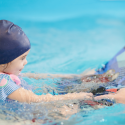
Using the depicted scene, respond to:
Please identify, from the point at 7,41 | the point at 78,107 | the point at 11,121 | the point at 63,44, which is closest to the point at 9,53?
the point at 7,41

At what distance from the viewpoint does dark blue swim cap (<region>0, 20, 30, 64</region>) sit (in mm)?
1533

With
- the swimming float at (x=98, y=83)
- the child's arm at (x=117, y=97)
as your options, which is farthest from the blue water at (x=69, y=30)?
the child's arm at (x=117, y=97)

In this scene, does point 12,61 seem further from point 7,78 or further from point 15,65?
point 7,78

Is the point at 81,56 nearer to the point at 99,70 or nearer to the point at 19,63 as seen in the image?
the point at 99,70

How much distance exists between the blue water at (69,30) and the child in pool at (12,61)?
216 cm

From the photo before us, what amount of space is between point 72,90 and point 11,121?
871 millimetres

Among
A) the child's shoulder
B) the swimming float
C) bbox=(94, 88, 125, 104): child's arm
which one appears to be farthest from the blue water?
the child's shoulder

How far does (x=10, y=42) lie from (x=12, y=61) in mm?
190

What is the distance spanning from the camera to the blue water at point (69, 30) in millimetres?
4340

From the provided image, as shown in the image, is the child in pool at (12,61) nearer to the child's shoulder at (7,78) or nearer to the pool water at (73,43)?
the child's shoulder at (7,78)

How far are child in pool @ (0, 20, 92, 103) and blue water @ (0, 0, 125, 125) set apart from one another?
7.09 feet

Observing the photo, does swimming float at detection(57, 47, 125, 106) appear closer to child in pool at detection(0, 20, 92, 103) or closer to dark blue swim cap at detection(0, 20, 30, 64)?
child in pool at detection(0, 20, 92, 103)

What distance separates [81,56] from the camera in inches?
179

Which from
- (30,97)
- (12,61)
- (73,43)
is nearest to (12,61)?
(12,61)
